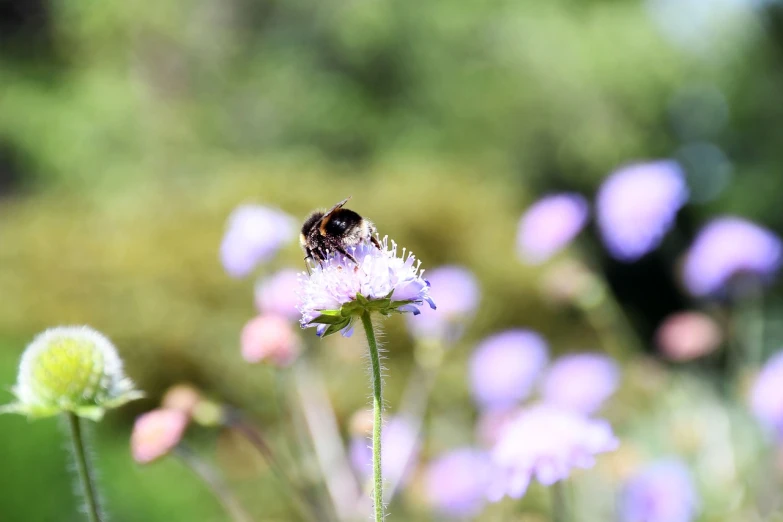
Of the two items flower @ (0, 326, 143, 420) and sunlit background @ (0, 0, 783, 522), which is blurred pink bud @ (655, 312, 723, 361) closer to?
sunlit background @ (0, 0, 783, 522)

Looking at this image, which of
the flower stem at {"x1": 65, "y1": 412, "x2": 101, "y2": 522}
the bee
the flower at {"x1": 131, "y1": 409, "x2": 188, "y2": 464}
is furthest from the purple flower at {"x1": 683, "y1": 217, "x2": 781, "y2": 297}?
the flower stem at {"x1": 65, "y1": 412, "x2": 101, "y2": 522}

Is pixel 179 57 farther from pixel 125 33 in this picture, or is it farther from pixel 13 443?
pixel 13 443

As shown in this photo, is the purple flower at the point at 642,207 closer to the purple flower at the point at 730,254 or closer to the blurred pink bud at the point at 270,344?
the purple flower at the point at 730,254

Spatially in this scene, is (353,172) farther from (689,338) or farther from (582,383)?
(689,338)

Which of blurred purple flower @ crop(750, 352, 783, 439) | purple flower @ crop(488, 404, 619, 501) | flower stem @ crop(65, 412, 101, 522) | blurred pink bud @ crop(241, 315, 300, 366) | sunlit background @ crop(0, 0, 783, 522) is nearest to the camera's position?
flower stem @ crop(65, 412, 101, 522)

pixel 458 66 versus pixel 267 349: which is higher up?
pixel 458 66

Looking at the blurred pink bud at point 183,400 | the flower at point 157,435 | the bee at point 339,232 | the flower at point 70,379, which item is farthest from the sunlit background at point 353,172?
the flower at point 70,379

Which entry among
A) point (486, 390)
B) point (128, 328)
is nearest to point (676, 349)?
point (486, 390)
